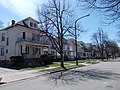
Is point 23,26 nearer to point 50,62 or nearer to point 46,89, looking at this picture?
point 50,62

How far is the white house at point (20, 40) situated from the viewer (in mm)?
37938

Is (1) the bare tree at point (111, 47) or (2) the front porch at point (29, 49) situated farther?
(1) the bare tree at point (111, 47)

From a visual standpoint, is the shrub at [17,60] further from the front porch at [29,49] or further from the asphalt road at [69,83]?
the asphalt road at [69,83]

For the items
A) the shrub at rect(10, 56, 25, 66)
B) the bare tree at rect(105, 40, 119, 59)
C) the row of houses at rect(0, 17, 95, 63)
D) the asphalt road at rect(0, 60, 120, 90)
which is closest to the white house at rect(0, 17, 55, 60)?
the row of houses at rect(0, 17, 95, 63)

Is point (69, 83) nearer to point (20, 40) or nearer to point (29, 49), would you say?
point (20, 40)

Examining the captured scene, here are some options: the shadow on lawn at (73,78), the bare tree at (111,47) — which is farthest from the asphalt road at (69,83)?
the bare tree at (111,47)

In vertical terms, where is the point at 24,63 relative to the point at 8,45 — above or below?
below

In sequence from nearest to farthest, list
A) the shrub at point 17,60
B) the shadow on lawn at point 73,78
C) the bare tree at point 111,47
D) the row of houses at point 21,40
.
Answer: the shadow on lawn at point 73,78 < the shrub at point 17,60 < the row of houses at point 21,40 < the bare tree at point 111,47

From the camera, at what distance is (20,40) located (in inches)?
1463

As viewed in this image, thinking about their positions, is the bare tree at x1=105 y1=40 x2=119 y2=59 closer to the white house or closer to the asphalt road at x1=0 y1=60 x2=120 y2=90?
the white house

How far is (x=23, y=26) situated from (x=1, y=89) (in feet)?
93.8

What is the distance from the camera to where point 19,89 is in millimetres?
10625

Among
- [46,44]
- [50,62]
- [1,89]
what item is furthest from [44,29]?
[1,89]

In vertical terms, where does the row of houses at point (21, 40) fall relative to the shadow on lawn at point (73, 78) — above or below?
above
